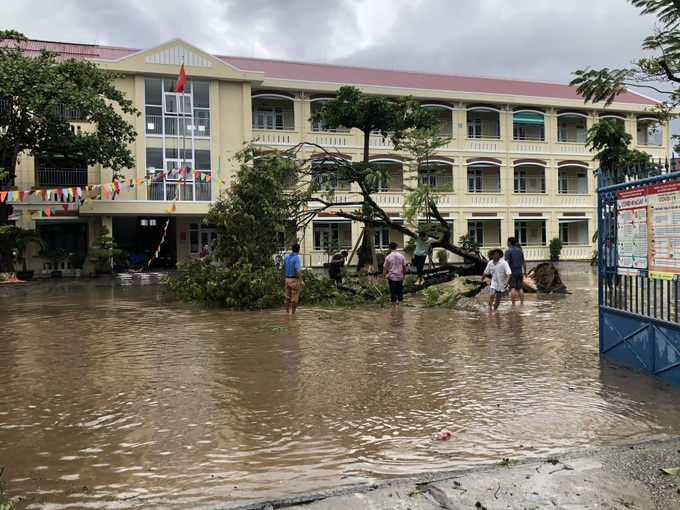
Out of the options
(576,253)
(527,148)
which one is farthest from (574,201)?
(527,148)

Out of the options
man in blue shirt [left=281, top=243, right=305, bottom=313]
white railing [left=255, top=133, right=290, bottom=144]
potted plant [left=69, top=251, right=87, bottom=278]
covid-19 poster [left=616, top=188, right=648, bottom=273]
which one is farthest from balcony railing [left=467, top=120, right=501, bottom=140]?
covid-19 poster [left=616, top=188, right=648, bottom=273]

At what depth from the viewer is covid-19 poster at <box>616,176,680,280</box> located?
604 centimetres

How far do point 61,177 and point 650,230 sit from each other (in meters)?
28.7

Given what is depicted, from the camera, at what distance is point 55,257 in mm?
27750

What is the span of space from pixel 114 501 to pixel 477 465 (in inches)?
102

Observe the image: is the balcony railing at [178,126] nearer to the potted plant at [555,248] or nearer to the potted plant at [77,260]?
the potted plant at [77,260]

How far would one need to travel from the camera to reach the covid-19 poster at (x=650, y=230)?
6.04 m

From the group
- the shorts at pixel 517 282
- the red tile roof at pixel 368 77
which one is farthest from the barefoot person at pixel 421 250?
the red tile roof at pixel 368 77

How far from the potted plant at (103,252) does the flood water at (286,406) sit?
56.0ft

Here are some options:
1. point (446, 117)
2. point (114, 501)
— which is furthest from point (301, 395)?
point (446, 117)

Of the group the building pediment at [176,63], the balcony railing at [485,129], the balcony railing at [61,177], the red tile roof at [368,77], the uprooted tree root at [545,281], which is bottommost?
the uprooted tree root at [545,281]

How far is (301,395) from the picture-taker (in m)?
6.35

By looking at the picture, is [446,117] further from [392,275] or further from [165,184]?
[392,275]

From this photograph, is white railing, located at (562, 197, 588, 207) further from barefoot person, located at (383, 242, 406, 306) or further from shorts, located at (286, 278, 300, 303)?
shorts, located at (286, 278, 300, 303)
